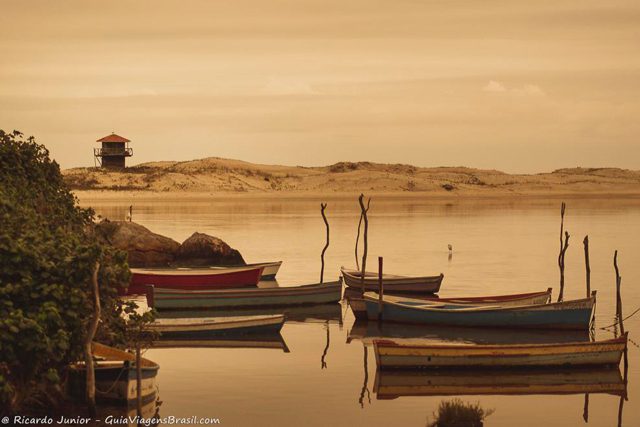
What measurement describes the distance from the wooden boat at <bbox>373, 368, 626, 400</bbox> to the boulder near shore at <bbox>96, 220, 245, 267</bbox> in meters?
24.7

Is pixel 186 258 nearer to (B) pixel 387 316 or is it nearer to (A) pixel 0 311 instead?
(B) pixel 387 316

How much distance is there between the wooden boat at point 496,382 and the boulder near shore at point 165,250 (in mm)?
24700

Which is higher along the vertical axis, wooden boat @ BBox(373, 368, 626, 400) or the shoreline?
the shoreline

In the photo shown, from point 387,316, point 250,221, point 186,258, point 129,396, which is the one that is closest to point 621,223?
point 250,221

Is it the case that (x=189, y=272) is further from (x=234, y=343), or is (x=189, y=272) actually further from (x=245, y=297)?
(x=234, y=343)

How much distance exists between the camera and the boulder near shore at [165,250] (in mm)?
47062

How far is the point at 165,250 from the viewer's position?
1882 inches

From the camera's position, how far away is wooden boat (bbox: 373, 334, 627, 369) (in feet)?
75.9

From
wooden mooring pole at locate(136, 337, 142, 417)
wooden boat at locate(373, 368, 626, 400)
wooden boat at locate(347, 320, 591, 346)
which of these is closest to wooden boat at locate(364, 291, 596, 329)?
wooden boat at locate(347, 320, 591, 346)

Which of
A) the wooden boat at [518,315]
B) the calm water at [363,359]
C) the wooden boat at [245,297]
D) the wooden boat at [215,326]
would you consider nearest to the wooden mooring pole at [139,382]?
the calm water at [363,359]

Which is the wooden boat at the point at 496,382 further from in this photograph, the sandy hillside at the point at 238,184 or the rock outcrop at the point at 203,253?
the sandy hillside at the point at 238,184

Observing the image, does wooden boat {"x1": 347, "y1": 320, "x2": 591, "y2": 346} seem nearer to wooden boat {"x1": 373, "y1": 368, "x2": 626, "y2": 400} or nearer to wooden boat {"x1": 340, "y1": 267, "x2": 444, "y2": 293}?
wooden boat {"x1": 373, "y1": 368, "x2": 626, "y2": 400}

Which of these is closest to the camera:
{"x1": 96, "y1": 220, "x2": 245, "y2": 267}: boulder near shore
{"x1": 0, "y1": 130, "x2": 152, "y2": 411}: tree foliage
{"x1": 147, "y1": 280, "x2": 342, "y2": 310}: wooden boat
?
{"x1": 0, "y1": 130, "x2": 152, "y2": 411}: tree foliage

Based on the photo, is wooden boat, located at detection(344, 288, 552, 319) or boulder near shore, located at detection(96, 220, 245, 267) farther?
boulder near shore, located at detection(96, 220, 245, 267)
